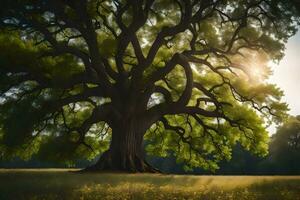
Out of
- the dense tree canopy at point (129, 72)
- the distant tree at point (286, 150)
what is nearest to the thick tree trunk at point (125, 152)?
the dense tree canopy at point (129, 72)

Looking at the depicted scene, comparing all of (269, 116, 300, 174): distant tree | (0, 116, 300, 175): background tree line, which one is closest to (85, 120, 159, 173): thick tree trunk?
(269, 116, 300, 174): distant tree

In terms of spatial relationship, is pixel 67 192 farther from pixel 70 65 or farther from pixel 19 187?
pixel 70 65

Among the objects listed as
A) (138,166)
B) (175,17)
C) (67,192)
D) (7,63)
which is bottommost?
(67,192)

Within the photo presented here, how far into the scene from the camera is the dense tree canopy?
74.8ft

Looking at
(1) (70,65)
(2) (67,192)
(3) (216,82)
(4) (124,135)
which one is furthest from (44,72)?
(2) (67,192)

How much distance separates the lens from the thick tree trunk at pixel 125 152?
27016 millimetres

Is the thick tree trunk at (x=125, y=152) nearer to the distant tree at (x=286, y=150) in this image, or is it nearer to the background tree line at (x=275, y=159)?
the distant tree at (x=286, y=150)

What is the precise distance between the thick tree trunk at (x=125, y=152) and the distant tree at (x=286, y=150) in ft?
133

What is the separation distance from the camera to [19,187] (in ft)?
43.7

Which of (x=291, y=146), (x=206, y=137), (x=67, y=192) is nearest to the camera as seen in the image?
(x=67, y=192)

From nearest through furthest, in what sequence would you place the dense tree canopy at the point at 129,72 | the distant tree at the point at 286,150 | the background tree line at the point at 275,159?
the dense tree canopy at the point at 129,72 < the distant tree at the point at 286,150 < the background tree line at the point at 275,159

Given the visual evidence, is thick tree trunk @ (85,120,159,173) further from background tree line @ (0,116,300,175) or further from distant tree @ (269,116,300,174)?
background tree line @ (0,116,300,175)

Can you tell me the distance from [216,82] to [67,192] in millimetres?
21608

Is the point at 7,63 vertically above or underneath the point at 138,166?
above
